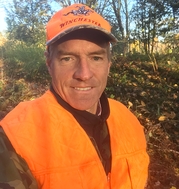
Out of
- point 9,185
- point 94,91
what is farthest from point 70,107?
point 9,185

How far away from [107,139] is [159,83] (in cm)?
456

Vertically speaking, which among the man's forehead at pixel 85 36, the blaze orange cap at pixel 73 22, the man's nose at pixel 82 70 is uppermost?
the blaze orange cap at pixel 73 22

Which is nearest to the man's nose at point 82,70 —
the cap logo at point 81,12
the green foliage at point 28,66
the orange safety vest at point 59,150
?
the orange safety vest at point 59,150

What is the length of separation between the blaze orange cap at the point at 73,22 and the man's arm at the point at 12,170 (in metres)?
0.92

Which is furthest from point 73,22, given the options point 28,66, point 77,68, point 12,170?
point 28,66

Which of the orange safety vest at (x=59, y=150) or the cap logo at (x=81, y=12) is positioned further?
the cap logo at (x=81, y=12)

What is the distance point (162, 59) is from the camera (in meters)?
6.71

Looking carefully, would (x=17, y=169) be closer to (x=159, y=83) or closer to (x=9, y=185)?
(x=9, y=185)

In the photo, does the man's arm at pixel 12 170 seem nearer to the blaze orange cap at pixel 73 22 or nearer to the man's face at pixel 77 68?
the man's face at pixel 77 68

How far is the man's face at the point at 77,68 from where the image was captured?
1.46 metres

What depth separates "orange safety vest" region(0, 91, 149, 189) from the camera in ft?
3.80

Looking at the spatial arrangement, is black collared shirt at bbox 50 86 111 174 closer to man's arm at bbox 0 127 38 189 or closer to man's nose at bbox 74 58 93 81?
man's nose at bbox 74 58 93 81

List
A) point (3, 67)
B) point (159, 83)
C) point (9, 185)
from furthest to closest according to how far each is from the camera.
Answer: point (3, 67) < point (159, 83) < point (9, 185)

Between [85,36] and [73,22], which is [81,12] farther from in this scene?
[85,36]
